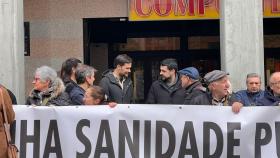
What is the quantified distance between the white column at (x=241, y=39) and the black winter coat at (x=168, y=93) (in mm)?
1252

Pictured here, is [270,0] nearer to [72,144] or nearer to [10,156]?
[72,144]

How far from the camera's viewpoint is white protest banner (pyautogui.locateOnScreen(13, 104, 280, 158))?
6.02m

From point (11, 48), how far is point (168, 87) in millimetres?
2619

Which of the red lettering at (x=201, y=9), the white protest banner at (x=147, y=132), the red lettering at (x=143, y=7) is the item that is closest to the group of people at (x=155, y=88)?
the white protest banner at (x=147, y=132)

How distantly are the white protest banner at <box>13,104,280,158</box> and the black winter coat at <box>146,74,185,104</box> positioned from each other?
5.04 ft

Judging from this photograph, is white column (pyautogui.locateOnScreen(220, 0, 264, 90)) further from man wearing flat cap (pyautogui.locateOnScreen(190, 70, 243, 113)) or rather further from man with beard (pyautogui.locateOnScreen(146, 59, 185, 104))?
man wearing flat cap (pyautogui.locateOnScreen(190, 70, 243, 113))

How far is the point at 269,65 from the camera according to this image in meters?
13.2

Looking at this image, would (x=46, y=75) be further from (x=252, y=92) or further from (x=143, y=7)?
(x=143, y=7)

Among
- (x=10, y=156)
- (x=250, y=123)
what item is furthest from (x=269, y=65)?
(x=10, y=156)

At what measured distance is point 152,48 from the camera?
13234mm

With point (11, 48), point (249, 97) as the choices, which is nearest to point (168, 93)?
point (249, 97)

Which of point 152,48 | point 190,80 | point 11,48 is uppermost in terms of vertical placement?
point 152,48

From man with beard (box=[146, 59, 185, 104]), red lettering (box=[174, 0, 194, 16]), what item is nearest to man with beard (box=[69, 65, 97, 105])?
man with beard (box=[146, 59, 185, 104])

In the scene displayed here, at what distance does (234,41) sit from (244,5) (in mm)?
575
